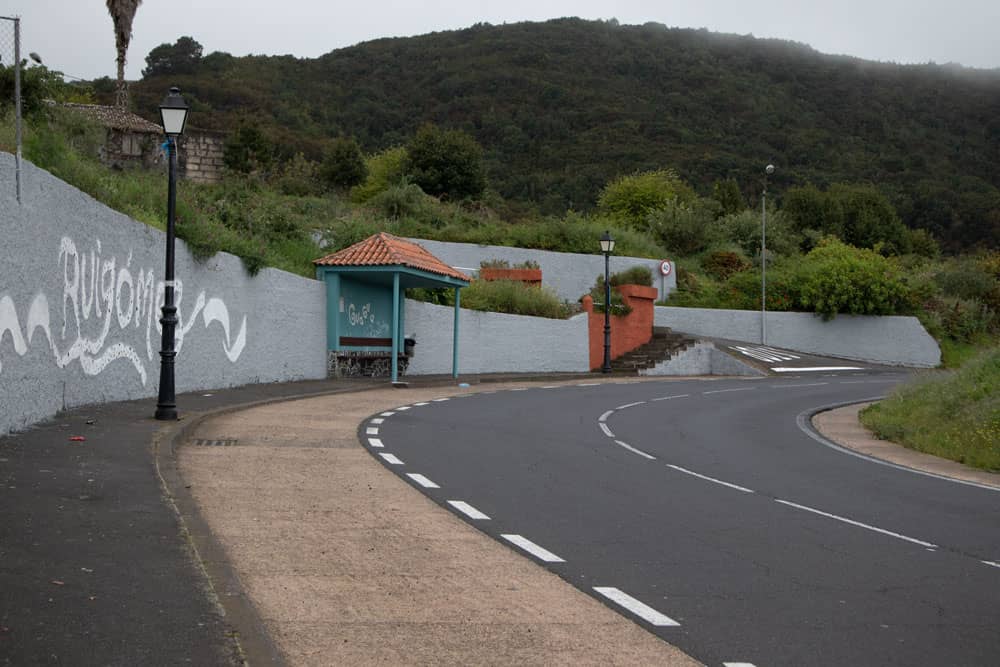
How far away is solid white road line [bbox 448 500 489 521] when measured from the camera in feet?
31.7

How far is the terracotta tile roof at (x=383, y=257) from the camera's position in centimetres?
2850

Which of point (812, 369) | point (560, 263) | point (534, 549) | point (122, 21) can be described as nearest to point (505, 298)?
point (560, 263)

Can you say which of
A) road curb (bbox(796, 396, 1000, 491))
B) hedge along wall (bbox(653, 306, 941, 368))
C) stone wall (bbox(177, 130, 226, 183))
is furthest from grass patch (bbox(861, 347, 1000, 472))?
stone wall (bbox(177, 130, 226, 183))

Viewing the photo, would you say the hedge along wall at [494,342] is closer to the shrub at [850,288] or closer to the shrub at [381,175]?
the shrub at [850,288]

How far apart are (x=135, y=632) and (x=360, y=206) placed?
47.6 metres

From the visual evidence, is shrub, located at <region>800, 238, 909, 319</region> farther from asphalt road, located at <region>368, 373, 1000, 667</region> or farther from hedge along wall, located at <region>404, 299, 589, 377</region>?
asphalt road, located at <region>368, 373, 1000, 667</region>

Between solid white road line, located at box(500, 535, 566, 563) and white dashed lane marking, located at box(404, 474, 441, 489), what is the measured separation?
2.68 m

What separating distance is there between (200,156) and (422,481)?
5263cm

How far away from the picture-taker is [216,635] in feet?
18.4

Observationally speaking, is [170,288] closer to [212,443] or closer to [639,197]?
[212,443]

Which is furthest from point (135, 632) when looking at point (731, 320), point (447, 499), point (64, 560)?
point (731, 320)

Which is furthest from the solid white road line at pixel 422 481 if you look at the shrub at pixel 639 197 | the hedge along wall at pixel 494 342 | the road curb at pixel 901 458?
the shrub at pixel 639 197

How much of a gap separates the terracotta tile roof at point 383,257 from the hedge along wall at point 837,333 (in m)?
21.9

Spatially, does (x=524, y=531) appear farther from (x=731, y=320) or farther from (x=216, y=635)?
(x=731, y=320)
